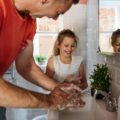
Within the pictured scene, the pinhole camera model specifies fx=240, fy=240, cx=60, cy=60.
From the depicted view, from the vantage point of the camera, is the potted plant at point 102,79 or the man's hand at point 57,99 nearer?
the man's hand at point 57,99

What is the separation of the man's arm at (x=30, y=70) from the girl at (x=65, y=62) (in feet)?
1.24

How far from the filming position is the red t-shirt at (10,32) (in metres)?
1.28

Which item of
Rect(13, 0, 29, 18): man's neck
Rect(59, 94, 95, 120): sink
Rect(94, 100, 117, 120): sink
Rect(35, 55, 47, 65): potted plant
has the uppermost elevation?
Rect(13, 0, 29, 18): man's neck

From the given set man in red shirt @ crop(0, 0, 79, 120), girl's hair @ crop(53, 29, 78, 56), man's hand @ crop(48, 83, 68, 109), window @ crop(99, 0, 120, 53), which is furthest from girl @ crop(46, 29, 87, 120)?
man's hand @ crop(48, 83, 68, 109)

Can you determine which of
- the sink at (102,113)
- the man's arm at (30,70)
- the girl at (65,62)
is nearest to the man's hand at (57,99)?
the sink at (102,113)

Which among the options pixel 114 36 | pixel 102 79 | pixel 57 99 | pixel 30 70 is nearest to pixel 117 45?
pixel 114 36

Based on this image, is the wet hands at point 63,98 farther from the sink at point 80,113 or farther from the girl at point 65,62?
the girl at point 65,62

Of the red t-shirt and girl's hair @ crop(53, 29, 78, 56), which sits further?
girl's hair @ crop(53, 29, 78, 56)

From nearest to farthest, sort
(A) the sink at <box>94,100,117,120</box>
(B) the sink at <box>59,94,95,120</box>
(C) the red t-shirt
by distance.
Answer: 1. (A) the sink at <box>94,100,117,120</box>
2. (C) the red t-shirt
3. (B) the sink at <box>59,94,95,120</box>

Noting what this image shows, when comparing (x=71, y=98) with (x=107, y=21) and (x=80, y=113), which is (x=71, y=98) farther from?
(x=107, y=21)

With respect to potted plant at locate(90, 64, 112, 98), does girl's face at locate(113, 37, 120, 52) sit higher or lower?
higher

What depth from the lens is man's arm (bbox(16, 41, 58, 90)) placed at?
4.50 feet

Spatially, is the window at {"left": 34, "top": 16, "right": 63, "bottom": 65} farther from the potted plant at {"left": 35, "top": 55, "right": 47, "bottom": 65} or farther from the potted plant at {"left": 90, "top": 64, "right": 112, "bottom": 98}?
the potted plant at {"left": 90, "top": 64, "right": 112, "bottom": 98}

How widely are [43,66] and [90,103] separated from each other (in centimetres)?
58
